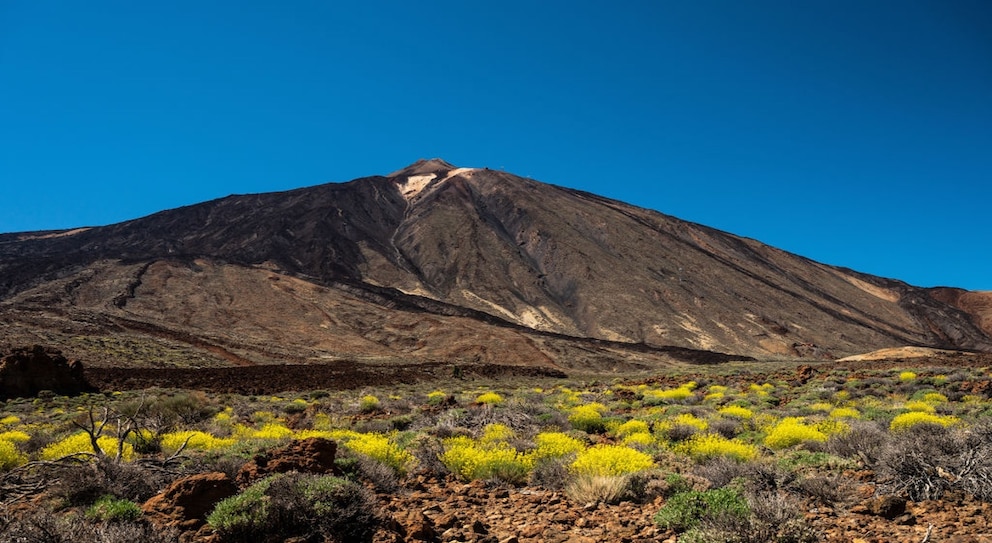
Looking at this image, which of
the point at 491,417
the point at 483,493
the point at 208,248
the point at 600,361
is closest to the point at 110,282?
the point at 208,248

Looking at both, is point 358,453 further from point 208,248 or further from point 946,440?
point 208,248

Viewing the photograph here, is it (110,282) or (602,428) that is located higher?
(110,282)

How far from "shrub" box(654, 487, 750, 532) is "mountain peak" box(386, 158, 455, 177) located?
471 feet

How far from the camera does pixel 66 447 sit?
8.55 m

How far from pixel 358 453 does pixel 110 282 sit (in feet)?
243

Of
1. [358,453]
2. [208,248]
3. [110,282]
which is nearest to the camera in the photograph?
[358,453]

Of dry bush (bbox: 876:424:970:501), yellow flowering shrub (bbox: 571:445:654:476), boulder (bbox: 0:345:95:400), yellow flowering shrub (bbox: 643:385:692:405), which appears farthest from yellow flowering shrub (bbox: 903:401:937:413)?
boulder (bbox: 0:345:95:400)

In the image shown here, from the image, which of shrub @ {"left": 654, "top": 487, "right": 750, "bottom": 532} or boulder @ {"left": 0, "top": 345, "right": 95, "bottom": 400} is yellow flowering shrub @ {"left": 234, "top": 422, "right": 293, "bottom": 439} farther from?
boulder @ {"left": 0, "top": 345, "right": 95, "bottom": 400}

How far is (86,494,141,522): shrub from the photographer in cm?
493

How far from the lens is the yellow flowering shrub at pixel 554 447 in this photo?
25.7ft

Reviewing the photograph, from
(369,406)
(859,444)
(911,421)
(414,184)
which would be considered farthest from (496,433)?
(414,184)

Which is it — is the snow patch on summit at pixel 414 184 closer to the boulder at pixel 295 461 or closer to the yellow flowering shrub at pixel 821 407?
the yellow flowering shrub at pixel 821 407

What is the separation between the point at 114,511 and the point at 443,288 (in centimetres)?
8360

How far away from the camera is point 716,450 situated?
7.83 meters
